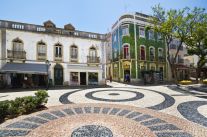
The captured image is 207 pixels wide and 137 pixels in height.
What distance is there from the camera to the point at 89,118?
9867mm

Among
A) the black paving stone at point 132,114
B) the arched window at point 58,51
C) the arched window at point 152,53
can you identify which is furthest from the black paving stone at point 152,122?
the arched window at point 152,53

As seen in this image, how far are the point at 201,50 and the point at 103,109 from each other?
23357 mm

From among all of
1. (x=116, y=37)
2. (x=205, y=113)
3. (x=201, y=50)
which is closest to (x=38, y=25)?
(x=116, y=37)

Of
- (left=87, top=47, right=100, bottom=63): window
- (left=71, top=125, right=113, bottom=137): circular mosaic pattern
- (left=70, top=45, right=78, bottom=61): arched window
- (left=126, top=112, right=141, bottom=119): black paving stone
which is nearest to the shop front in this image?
(left=70, top=45, right=78, bottom=61): arched window

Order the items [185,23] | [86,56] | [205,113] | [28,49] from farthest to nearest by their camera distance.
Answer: [86,56], [185,23], [28,49], [205,113]

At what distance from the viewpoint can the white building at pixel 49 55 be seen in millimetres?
21953

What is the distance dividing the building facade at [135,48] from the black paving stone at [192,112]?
17288 mm

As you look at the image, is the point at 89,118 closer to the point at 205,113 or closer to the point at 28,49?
the point at 205,113

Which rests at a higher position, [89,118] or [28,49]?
[28,49]

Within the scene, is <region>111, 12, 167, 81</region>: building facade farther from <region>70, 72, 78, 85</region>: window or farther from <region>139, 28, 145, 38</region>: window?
<region>70, 72, 78, 85</region>: window

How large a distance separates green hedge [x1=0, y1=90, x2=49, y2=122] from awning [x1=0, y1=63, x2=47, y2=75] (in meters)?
10.3

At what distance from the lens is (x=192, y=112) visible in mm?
11820

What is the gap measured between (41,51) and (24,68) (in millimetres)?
3909

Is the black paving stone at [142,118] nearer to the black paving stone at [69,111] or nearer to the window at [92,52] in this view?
the black paving stone at [69,111]
